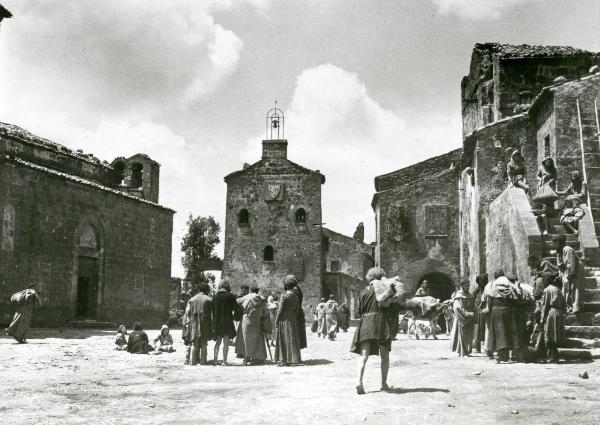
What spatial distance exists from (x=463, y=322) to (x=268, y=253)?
1001 inches

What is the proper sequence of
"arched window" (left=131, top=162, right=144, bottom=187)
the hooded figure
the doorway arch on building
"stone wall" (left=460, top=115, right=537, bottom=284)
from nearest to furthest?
1. the hooded figure
2. "stone wall" (left=460, top=115, right=537, bottom=284)
3. the doorway arch on building
4. "arched window" (left=131, top=162, right=144, bottom=187)

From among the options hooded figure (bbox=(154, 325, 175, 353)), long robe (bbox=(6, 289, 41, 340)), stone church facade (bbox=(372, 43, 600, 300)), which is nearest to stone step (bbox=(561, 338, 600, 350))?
stone church facade (bbox=(372, 43, 600, 300))

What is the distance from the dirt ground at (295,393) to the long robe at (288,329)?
42 centimetres

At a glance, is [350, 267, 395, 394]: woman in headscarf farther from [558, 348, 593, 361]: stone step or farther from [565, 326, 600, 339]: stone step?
[565, 326, 600, 339]: stone step

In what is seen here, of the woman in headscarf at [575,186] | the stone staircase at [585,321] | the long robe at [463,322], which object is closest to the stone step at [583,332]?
the stone staircase at [585,321]

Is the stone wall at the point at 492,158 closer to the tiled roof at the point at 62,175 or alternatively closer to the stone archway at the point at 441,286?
the stone archway at the point at 441,286

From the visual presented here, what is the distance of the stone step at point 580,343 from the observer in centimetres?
1133

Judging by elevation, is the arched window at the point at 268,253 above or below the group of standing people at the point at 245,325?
above

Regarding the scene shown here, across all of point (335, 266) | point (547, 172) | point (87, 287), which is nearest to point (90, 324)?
point (87, 287)

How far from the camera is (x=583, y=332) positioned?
1169 cm

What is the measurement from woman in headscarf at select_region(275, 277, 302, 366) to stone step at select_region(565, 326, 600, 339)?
4822 millimetres

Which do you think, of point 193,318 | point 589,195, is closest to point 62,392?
point 193,318

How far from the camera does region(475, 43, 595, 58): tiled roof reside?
25.1 meters

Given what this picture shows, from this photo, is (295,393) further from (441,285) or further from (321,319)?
(441,285)
